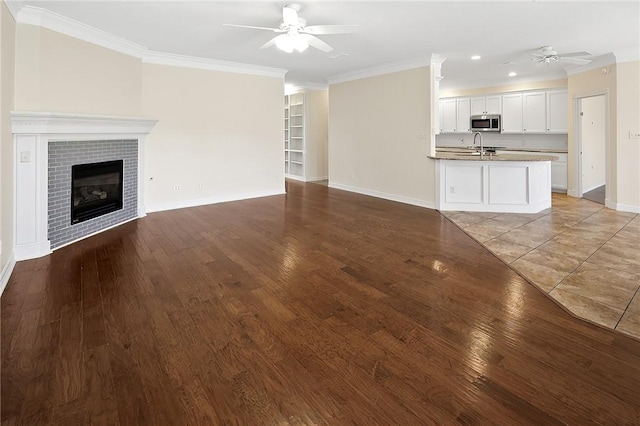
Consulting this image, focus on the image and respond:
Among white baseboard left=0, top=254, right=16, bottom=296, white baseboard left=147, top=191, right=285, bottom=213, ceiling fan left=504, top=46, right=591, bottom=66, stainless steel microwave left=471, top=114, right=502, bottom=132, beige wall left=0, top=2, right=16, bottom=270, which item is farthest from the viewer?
stainless steel microwave left=471, top=114, right=502, bottom=132

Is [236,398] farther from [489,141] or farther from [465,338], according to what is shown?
[489,141]

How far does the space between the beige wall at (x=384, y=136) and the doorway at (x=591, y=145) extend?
3576 millimetres

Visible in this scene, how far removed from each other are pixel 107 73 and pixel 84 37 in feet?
1.78

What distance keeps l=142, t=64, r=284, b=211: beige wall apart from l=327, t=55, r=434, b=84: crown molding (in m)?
1.45

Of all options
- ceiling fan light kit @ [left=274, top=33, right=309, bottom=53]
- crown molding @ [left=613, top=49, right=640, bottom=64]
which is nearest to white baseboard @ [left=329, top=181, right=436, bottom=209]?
ceiling fan light kit @ [left=274, top=33, right=309, bottom=53]

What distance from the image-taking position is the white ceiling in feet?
13.2

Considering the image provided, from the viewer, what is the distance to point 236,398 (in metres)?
1.79

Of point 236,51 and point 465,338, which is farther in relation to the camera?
point 236,51

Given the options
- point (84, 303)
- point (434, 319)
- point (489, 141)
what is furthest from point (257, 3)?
point (489, 141)

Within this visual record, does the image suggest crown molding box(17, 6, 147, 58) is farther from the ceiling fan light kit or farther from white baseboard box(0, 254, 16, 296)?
white baseboard box(0, 254, 16, 296)

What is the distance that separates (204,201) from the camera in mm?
7090

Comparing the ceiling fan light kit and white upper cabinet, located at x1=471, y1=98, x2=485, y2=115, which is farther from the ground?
white upper cabinet, located at x1=471, y1=98, x2=485, y2=115

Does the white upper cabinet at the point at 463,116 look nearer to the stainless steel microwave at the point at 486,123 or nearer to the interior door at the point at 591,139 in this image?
the stainless steel microwave at the point at 486,123

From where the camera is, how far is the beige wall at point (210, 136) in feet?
20.9
